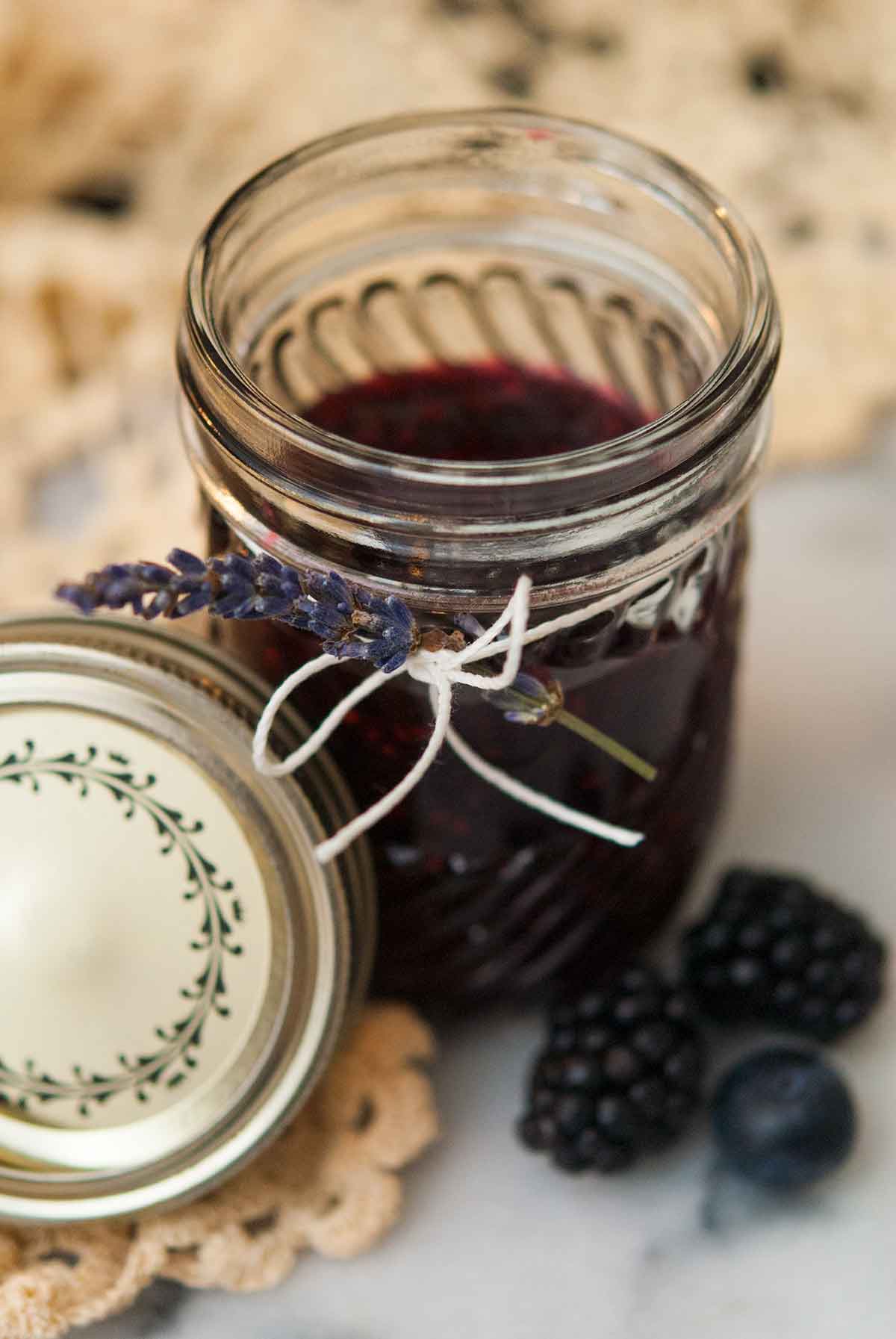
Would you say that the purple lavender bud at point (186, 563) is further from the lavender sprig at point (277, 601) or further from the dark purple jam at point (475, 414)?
the dark purple jam at point (475, 414)

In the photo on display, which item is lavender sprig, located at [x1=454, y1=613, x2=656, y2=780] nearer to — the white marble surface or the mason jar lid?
the mason jar lid

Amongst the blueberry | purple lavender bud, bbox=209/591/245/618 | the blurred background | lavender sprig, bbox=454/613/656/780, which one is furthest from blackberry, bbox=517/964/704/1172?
the blurred background

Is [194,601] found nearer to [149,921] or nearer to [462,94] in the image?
[149,921]

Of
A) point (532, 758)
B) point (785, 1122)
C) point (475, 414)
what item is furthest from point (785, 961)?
point (475, 414)

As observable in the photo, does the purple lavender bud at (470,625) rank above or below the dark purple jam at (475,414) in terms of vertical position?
below

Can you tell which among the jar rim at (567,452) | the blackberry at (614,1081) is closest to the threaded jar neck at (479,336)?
the jar rim at (567,452)

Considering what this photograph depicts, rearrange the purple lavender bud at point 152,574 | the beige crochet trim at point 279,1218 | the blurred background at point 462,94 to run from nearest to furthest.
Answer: the purple lavender bud at point 152,574
the beige crochet trim at point 279,1218
the blurred background at point 462,94

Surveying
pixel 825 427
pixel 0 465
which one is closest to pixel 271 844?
pixel 0 465

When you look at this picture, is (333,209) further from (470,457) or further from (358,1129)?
(358,1129)
